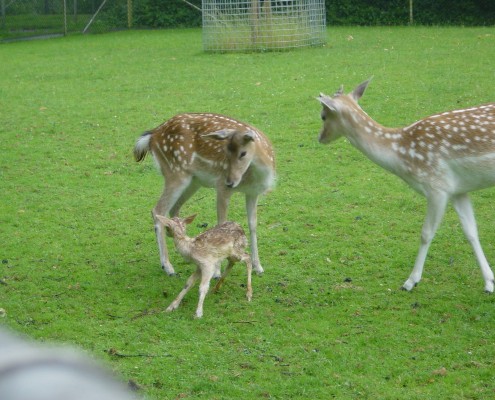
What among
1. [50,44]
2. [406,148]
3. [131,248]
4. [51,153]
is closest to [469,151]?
Answer: [406,148]

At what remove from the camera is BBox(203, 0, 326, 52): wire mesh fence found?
16750 mm

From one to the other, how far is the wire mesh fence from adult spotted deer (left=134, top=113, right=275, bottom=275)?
11.1 m

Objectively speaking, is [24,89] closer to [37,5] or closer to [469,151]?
[469,151]

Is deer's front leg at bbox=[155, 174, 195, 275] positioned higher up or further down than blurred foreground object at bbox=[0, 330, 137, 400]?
further down

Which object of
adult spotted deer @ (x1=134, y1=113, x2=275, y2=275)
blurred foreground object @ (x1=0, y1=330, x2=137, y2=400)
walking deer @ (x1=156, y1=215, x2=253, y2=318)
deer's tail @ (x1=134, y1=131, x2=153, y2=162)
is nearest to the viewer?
→ blurred foreground object @ (x1=0, y1=330, x2=137, y2=400)

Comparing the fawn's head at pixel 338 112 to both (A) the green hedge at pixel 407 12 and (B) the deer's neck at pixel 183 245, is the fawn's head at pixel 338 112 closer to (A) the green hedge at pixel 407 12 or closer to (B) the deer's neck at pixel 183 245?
(B) the deer's neck at pixel 183 245

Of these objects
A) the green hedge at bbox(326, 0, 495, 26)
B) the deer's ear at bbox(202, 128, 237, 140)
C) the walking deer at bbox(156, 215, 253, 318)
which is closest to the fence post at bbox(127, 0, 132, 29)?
the green hedge at bbox(326, 0, 495, 26)

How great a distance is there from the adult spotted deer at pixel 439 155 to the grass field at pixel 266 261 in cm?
42

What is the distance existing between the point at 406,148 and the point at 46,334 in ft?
8.49

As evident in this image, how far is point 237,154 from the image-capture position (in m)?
5.41

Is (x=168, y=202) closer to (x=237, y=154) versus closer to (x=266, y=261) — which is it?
(x=237, y=154)

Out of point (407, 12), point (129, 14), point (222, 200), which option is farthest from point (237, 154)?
point (129, 14)

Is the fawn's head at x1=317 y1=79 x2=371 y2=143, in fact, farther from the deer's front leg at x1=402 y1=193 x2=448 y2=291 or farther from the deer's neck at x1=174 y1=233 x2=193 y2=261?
the deer's neck at x1=174 y1=233 x2=193 y2=261

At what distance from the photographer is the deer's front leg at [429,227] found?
519cm
